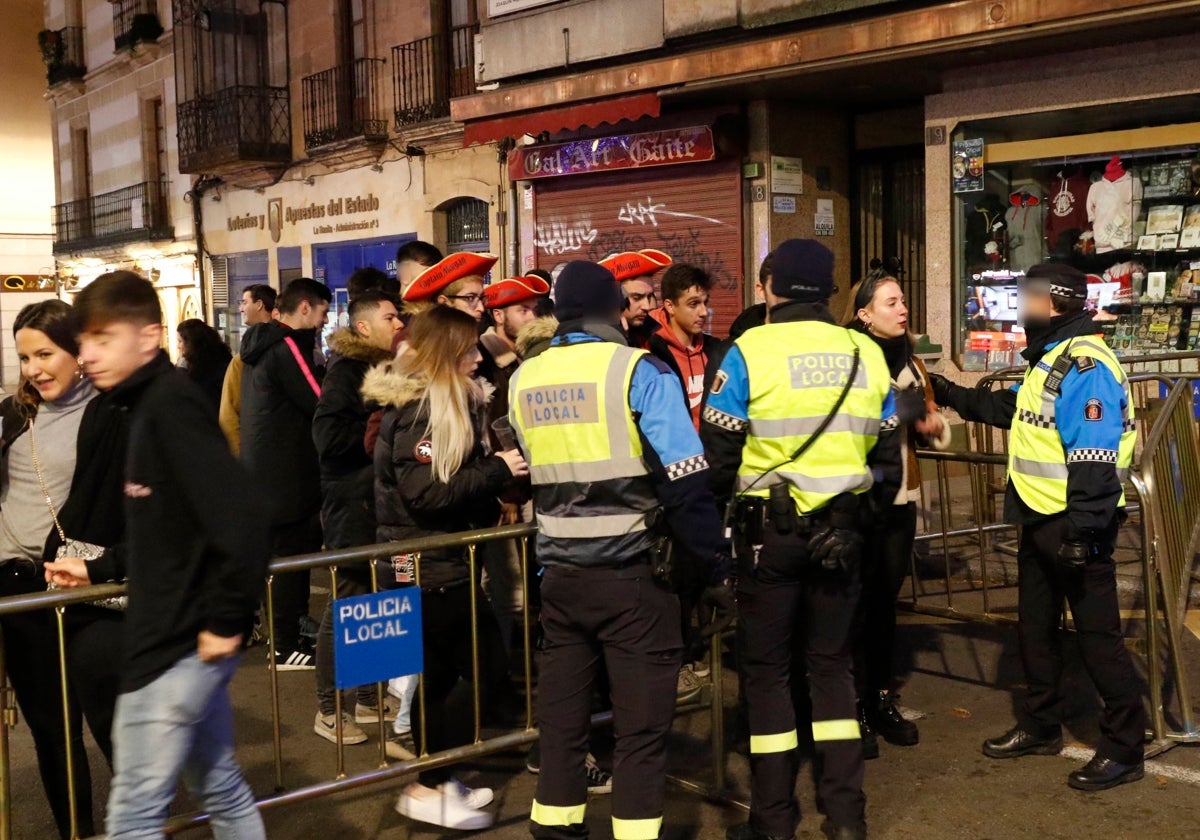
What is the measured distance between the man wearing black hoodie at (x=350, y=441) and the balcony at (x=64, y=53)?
27873 millimetres

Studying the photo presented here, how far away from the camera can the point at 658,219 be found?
46.9ft

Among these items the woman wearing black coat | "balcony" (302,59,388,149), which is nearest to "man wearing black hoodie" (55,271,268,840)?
the woman wearing black coat

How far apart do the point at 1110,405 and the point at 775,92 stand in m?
8.51

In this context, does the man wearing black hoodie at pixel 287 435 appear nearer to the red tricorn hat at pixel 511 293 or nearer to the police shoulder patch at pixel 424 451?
the red tricorn hat at pixel 511 293

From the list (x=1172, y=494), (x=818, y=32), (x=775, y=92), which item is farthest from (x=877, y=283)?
(x=775, y=92)

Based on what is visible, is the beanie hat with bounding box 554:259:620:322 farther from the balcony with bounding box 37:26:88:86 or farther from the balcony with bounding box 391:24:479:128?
the balcony with bounding box 37:26:88:86

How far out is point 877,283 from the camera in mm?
5152

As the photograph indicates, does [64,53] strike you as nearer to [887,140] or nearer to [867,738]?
[887,140]

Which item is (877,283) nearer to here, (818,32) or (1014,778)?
(1014,778)

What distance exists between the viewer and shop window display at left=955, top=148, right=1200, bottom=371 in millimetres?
10435

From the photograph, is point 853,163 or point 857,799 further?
point 853,163

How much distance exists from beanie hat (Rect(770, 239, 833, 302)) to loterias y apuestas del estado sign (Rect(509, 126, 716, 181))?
359 inches

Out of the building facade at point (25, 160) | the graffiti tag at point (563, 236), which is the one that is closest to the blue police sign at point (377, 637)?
the graffiti tag at point (563, 236)

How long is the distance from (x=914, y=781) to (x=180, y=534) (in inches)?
118
